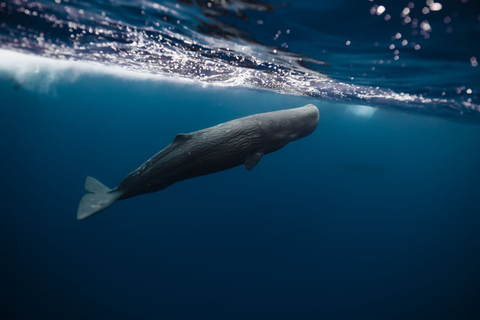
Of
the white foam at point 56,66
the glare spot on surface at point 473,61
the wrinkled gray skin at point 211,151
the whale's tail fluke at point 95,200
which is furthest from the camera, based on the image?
the white foam at point 56,66

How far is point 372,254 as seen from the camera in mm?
28953

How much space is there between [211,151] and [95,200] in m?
3.41

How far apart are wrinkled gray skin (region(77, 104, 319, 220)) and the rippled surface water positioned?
3.06m

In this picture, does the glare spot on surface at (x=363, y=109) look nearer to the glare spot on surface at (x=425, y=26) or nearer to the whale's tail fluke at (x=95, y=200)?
the glare spot on surface at (x=425, y=26)

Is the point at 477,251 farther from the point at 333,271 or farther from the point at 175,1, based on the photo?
the point at 175,1

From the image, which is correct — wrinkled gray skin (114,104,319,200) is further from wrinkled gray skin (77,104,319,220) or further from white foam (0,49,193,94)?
white foam (0,49,193,94)

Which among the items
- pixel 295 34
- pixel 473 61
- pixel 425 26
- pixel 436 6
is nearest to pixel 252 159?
pixel 295 34

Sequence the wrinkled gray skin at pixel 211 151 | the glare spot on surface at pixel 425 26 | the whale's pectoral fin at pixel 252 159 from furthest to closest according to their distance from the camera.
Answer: the glare spot on surface at pixel 425 26
the whale's pectoral fin at pixel 252 159
the wrinkled gray skin at pixel 211 151

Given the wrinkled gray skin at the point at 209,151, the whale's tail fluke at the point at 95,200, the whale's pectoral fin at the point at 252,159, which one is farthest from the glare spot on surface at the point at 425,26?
the whale's tail fluke at the point at 95,200

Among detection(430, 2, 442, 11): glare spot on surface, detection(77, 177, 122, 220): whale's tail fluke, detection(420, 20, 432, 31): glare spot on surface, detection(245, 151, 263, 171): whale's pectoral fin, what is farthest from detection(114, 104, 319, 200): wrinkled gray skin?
detection(420, 20, 432, 31): glare spot on surface

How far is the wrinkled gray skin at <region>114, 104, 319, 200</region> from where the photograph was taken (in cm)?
433

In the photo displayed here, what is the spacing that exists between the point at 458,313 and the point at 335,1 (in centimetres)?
3198

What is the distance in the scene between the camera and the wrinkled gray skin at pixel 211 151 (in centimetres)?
433

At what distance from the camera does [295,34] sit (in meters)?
6.92
